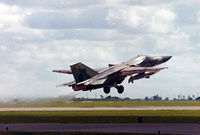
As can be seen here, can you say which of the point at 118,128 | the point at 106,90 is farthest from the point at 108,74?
the point at 118,128

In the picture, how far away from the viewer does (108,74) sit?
10300 centimetres

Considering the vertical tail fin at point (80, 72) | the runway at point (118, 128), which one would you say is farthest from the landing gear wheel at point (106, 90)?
the runway at point (118, 128)

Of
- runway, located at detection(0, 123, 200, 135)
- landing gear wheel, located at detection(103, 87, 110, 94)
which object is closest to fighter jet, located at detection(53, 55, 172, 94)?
landing gear wheel, located at detection(103, 87, 110, 94)

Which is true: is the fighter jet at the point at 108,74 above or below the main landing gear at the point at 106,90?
above

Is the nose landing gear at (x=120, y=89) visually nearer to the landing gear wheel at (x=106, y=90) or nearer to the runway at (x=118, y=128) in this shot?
the landing gear wheel at (x=106, y=90)

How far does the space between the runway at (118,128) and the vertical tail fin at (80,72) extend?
1064 inches

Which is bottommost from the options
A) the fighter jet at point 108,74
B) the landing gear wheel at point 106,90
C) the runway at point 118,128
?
the runway at point 118,128

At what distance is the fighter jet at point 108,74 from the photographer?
328ft

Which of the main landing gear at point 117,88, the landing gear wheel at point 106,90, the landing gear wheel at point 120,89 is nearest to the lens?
the landing gear wheel at point 120,89

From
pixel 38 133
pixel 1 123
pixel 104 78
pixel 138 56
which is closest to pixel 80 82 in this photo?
pixel 104 78

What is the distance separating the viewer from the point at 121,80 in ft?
348

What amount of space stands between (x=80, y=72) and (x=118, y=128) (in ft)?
117

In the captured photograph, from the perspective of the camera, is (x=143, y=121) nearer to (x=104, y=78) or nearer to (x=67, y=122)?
(x=67, y=122)

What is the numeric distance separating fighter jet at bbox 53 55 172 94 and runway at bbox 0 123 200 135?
1045 inches
